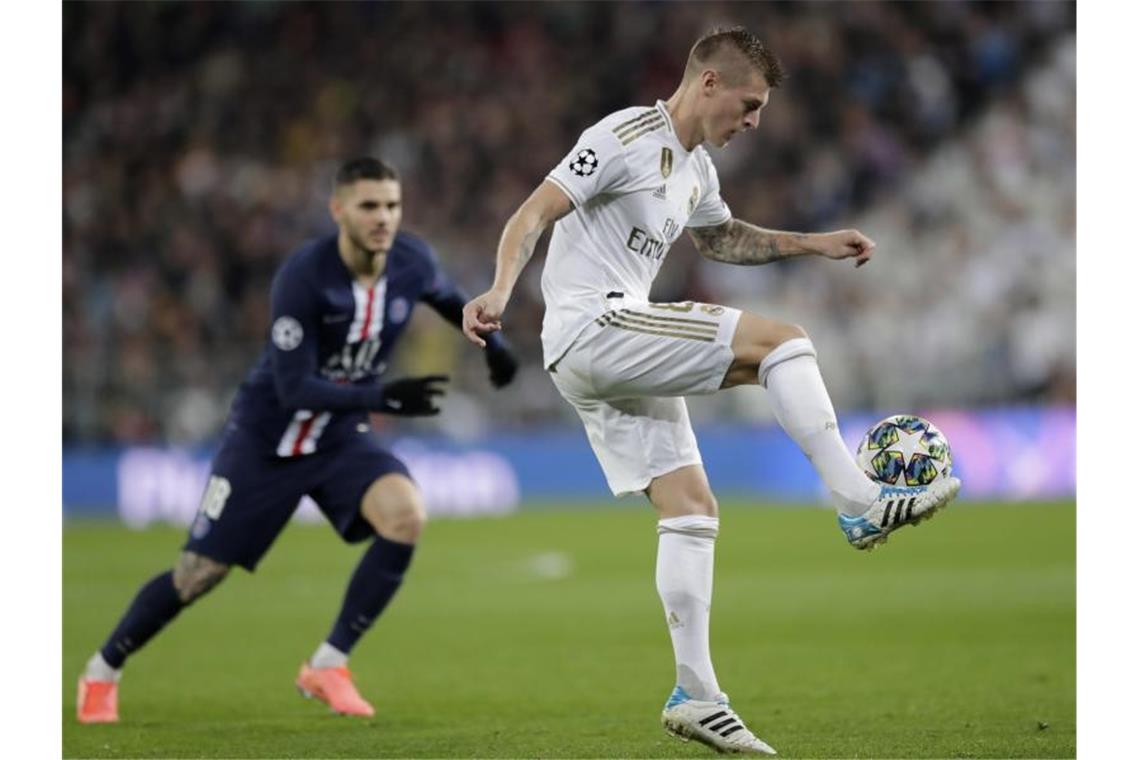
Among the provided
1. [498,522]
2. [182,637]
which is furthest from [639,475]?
[498,522]

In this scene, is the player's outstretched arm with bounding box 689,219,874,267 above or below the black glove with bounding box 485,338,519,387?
above

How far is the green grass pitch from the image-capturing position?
636 cm

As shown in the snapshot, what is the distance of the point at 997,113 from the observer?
867 inches

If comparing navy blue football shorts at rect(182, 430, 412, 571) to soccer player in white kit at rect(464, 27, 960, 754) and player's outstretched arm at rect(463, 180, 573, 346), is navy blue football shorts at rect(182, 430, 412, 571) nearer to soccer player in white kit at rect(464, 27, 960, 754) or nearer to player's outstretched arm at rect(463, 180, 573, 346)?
soccer player in white kit at rect(464, 27, 960, 754)

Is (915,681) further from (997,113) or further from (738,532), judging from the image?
(997,113)

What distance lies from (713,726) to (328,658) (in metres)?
2.30

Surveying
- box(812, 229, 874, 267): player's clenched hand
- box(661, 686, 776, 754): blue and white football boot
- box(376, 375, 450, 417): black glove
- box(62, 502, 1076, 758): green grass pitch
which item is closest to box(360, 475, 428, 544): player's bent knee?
box(376, 375, 450, 417): black glove

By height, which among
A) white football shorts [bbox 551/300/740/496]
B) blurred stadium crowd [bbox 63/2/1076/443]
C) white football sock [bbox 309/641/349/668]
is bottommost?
white football sock [bbox 309/641/349/668]

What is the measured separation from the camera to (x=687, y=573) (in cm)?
590

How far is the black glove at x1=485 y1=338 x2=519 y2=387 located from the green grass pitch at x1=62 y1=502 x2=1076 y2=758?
4.63 feet

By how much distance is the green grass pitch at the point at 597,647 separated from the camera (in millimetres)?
6363

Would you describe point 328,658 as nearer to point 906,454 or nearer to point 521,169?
point 906,454

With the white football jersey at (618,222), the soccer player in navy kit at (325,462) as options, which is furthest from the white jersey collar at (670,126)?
the soccer player in navy kit at (325,462)
